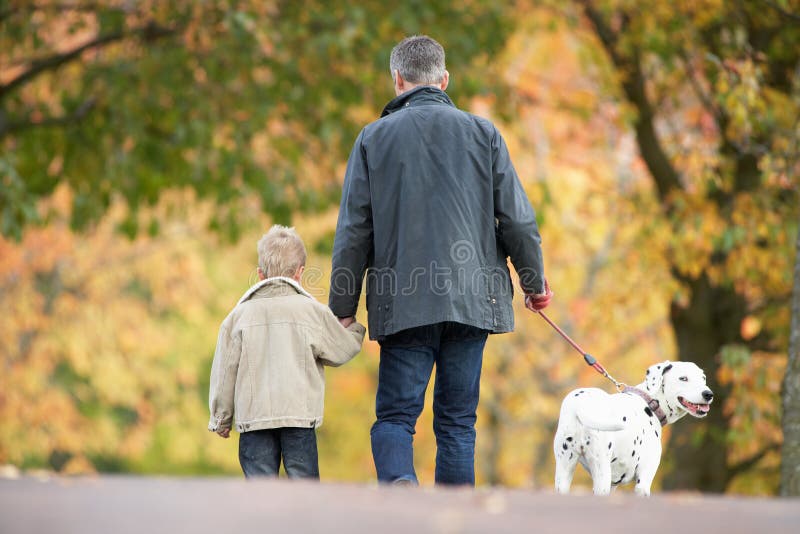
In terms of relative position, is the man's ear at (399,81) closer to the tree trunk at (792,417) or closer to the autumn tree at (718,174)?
the tree trunk at (792,417)

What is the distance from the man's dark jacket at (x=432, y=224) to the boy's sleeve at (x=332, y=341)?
10cm

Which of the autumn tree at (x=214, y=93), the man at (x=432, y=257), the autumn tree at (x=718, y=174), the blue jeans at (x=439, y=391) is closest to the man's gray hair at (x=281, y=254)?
the man at (x=432, y=257)

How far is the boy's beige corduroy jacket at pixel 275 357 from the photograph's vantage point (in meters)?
4.60

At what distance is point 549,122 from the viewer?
48.0ft

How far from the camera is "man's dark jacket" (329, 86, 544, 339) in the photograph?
178 inches

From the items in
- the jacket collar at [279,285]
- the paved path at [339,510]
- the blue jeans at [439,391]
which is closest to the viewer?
the paved path at [339,510]

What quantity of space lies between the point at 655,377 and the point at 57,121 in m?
7.94

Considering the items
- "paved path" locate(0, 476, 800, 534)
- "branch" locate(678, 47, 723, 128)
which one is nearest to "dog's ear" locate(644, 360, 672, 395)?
"paved path" locate(0, 476, 800, 534)

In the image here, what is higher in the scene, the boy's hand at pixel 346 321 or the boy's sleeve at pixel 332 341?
the boy's hand at pixel 346 321

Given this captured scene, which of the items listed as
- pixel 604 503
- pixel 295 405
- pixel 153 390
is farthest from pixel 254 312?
pixel 153 390

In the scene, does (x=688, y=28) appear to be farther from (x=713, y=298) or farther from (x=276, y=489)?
(x=276, y=489)

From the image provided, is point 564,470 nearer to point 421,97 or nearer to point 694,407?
point 694,407

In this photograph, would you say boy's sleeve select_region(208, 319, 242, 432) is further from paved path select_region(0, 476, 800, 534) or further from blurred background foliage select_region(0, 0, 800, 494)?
blurred background foliage select_region(0, 0, 800, 494)

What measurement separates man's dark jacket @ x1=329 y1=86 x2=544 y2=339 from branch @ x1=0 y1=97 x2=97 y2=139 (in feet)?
22.4
